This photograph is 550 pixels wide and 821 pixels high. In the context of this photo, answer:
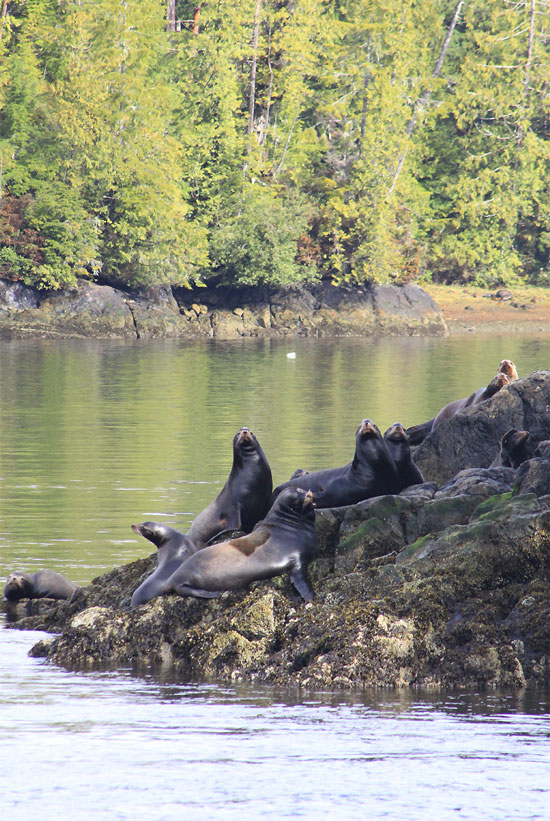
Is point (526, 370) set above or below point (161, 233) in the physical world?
below

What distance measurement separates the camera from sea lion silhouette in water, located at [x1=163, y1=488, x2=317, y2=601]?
10.7m

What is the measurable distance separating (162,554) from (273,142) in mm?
65221

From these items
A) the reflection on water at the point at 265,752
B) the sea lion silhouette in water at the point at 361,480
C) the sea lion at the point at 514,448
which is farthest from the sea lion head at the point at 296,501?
the sea lion at the point at 514,448

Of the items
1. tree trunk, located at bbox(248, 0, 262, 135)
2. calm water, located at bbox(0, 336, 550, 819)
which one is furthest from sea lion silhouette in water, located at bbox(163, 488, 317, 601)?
tree trunk, located at bbox(248, 0, 262, 135)

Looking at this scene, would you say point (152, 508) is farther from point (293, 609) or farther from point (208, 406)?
point (208, 406)

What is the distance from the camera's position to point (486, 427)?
14.6 meters

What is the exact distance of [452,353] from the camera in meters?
56.7

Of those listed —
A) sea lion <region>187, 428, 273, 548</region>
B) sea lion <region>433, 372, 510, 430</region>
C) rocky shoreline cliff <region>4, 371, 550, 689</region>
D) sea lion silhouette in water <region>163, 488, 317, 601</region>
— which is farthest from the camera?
sea lion <region>433, 372, 510, 430</region>

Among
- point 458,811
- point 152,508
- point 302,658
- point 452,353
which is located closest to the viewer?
point 458,811

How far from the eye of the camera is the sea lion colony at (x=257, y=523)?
10742 mm

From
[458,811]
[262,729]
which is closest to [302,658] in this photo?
[262,729]

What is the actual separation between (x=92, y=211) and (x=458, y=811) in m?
61.5

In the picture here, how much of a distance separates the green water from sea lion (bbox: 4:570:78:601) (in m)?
0.96

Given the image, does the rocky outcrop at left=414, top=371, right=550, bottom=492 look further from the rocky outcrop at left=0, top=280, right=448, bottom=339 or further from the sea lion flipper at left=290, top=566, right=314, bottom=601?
the rocky outcrop at left=0, top=280, right=448, bottom=339
